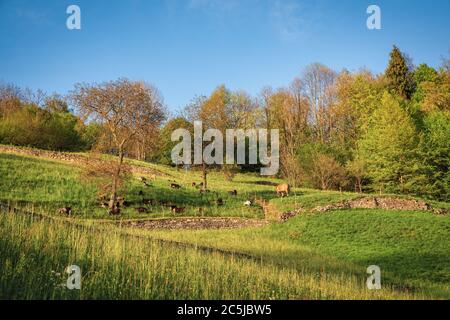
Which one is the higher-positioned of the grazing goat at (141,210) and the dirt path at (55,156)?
the dirt path at (55,156)

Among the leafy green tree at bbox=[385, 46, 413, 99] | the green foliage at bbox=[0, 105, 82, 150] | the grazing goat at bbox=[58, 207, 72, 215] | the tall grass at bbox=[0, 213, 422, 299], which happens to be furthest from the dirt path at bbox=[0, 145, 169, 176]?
the leafy green tree at bbox=[385, 46, 413, 99]

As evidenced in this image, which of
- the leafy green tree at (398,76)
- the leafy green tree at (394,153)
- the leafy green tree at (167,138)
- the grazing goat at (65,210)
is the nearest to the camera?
the grazing goat at (65,210)

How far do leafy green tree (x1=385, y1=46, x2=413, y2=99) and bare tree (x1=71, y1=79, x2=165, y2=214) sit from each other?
4771 centimetres

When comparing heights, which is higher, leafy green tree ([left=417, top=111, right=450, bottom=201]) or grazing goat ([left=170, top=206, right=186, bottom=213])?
leafy green tree ([left=417, top=111, right=450, bottom=201])

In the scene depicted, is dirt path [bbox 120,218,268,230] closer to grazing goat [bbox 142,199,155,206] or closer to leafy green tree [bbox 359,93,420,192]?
grazing goat [bbox 142,199,155,206]

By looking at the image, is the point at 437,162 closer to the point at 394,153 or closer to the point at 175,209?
the point at 394,153

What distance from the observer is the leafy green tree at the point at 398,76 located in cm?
6450

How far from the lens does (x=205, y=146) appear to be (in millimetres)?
41781

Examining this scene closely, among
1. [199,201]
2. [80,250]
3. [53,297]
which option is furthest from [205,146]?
[53,297]

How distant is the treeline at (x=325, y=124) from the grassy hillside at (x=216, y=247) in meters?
6.39

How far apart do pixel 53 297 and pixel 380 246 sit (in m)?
20.9

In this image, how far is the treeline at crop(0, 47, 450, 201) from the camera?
105ft

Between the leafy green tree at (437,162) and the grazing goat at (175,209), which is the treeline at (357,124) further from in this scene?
the grazing goat at (175,209)

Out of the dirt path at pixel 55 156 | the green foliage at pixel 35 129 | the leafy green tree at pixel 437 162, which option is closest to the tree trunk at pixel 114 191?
the dirt path at pixel 55 156
